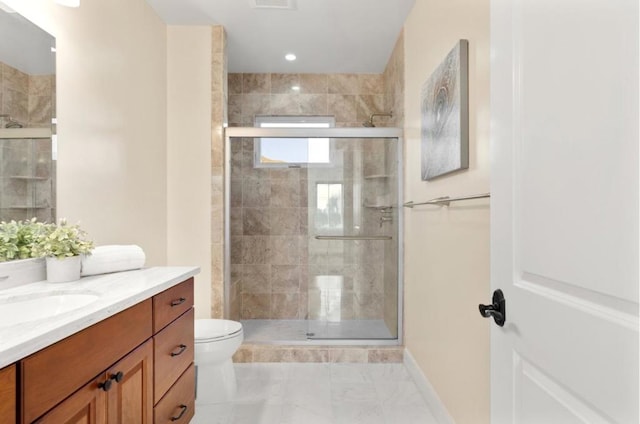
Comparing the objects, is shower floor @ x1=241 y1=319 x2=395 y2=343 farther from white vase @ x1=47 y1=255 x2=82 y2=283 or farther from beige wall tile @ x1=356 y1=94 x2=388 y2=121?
beige wall tile @ x1=356 y1=94 x2=388 y2=121

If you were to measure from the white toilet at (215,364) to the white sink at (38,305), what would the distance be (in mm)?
957

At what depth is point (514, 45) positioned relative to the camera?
823 millimetres

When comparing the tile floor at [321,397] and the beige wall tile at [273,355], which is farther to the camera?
the beige wall tile at [273,355]

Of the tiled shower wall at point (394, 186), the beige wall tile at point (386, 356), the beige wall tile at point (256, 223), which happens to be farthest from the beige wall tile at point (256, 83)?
the beige wall tile at point (386, 356)

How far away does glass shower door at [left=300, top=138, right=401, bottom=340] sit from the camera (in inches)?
119


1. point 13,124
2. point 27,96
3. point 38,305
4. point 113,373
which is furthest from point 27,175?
point 113,373

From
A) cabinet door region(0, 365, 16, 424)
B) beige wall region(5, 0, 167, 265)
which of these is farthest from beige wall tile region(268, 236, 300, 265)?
cabinet door region(0, 365, 16, 424)

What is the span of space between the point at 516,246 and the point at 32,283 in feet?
5.55

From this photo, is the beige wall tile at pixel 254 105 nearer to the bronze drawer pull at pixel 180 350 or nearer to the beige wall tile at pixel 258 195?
the beige wall tile at pixel 258 195

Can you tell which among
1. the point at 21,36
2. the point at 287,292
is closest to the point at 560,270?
the point at 21,36

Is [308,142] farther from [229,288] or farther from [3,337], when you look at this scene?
[3,337]

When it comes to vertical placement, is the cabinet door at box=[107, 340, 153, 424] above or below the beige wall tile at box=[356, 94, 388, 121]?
below

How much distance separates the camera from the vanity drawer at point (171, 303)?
136 centimetres

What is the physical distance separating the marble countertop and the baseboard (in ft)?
4.73
